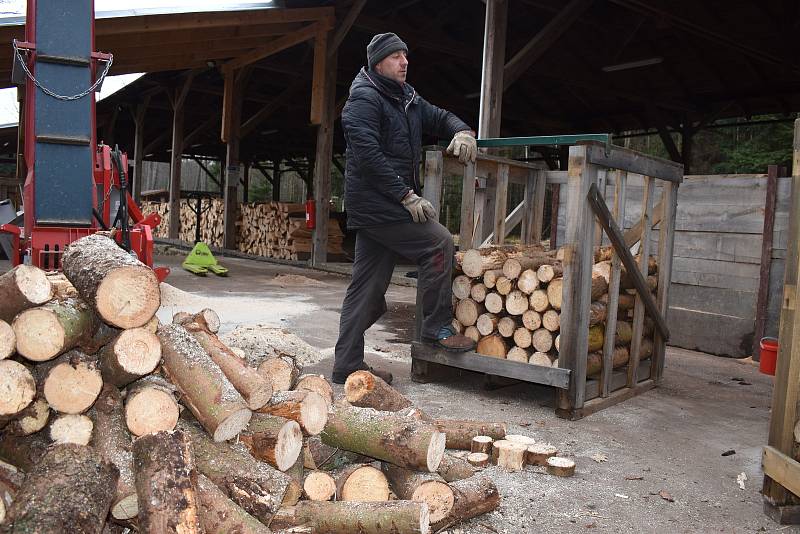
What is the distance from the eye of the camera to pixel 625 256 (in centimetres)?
428

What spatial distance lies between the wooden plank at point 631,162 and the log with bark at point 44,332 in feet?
9.25

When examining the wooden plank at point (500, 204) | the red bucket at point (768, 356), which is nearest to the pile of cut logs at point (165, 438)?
the wooden plank at point (500, 204)

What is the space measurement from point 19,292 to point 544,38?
7603mm

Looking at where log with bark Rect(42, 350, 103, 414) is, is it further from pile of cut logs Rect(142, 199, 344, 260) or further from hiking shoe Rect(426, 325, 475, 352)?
pile of cut logs Rect(142, 199, 344, 260)

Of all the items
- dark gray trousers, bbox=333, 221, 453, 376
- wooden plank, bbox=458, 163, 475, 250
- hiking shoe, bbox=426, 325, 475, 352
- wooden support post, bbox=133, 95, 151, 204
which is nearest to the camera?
dark gray trousers, bbox=333, 221, 453, 376

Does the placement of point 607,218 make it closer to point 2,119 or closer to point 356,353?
point 356,353

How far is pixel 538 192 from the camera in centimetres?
559

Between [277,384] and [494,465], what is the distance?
42.9 inches

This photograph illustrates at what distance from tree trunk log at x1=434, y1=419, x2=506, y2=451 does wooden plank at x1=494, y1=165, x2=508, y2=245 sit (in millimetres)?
2184

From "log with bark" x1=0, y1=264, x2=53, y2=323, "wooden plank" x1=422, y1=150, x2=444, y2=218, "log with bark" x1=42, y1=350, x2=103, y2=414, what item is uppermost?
"wooden plank" x1=422, y1=150, x2=444, y2=218

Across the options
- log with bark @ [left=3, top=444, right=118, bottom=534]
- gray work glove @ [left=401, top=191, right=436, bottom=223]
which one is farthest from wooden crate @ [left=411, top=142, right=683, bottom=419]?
log with bark @ [left=3, top=444, right=118, bottom=534]

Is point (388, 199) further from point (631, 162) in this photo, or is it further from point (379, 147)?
point (631, 162)

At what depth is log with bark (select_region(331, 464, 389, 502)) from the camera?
8.36 feet

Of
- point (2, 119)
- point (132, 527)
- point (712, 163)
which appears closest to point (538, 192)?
point (132, 527)
